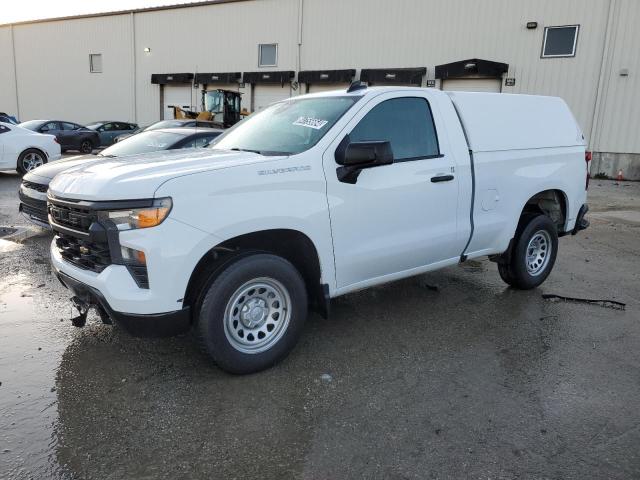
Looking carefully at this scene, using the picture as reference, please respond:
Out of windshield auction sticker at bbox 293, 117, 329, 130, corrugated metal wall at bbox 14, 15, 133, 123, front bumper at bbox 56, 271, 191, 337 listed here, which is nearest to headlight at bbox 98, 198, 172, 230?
front bumper at bbox 56, 271, 191, 337

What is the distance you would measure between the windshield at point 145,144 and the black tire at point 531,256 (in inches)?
204

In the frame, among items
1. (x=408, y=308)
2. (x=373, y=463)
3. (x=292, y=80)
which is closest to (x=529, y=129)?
(x=408, y=308)

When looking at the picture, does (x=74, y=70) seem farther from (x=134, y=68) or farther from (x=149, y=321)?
(x=149, y=321)

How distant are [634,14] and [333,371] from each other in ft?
64.3

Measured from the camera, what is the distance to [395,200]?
4.11m

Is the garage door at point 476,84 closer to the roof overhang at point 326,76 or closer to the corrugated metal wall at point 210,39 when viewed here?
the roof overhang at point 326,76

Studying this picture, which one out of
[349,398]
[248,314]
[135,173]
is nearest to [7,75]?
[135,173]

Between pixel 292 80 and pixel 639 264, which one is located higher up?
pixel 292 80

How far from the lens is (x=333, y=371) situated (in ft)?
12.5

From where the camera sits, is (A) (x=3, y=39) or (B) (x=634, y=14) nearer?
(B) (x=634, y=14)

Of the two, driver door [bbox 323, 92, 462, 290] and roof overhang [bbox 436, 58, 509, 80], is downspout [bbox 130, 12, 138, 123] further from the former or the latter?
driver door [bbox 323, 92, 462, 290]

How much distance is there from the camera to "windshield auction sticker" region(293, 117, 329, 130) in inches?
158

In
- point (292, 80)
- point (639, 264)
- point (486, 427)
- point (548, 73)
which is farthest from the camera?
point (292, 80)

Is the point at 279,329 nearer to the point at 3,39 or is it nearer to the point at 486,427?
the point at 486,427
